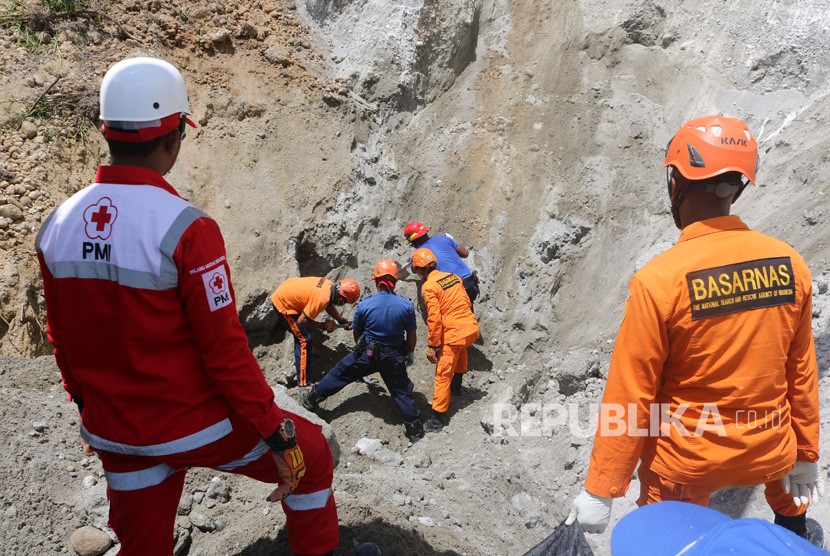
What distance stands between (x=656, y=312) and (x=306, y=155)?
20.2ft

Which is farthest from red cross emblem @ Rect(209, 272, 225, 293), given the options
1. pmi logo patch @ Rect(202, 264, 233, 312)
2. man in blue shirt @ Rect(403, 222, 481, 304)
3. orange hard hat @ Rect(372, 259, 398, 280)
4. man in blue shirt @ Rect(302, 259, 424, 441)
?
man in blue shirt @ Rect(403, 222, 481, 304)

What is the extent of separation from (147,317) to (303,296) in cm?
439

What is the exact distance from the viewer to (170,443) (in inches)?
84.4

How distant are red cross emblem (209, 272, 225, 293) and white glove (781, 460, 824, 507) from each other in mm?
2354

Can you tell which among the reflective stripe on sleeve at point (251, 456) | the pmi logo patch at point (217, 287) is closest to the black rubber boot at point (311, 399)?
the reflective stripe on sleeve at point (251, 456)

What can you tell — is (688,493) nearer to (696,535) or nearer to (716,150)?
(696,535)

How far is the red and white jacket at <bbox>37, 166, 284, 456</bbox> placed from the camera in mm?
1991

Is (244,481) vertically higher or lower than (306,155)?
Answer: lower

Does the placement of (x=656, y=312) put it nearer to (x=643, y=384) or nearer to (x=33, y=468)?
(x=643, y=384)

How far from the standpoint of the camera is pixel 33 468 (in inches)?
144

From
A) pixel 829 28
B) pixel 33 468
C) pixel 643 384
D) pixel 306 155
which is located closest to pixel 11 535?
pixel 33 468

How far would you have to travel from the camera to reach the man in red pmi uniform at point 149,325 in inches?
78.8

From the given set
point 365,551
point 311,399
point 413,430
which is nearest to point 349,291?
point 311,399

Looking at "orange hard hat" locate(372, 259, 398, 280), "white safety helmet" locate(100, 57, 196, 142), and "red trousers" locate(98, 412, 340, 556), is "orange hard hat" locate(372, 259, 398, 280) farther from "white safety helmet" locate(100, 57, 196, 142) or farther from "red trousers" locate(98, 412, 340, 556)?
"white safety helmet" locate(100, 57, 196, 142)
